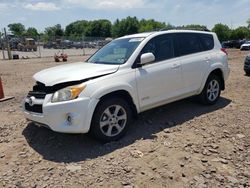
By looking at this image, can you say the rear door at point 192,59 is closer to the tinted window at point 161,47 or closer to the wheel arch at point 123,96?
the tinted window at point 161,47

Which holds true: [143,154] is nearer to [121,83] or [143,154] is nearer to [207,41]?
[121,83]

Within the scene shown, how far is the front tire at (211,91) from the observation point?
21.0 ft

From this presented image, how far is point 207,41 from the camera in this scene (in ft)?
21.6

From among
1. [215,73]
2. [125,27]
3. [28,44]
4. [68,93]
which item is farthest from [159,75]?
[125,27]

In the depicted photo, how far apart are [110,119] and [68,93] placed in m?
0.80

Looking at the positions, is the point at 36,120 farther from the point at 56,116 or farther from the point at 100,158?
the point at 100,158

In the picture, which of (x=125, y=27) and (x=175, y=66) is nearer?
(x=175, y=66)

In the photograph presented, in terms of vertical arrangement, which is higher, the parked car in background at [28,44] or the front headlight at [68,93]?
the parked car in background at [28,44]

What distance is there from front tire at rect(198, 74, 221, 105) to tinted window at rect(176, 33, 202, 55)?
30.1 inches

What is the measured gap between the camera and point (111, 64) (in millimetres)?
4988

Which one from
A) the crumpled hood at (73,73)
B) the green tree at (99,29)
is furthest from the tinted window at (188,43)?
the green tree at (99,29)

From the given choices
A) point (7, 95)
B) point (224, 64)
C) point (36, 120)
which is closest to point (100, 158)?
point (36, 120)

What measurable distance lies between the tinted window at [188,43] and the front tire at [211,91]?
0.76 metres

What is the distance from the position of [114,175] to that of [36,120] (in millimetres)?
1565
